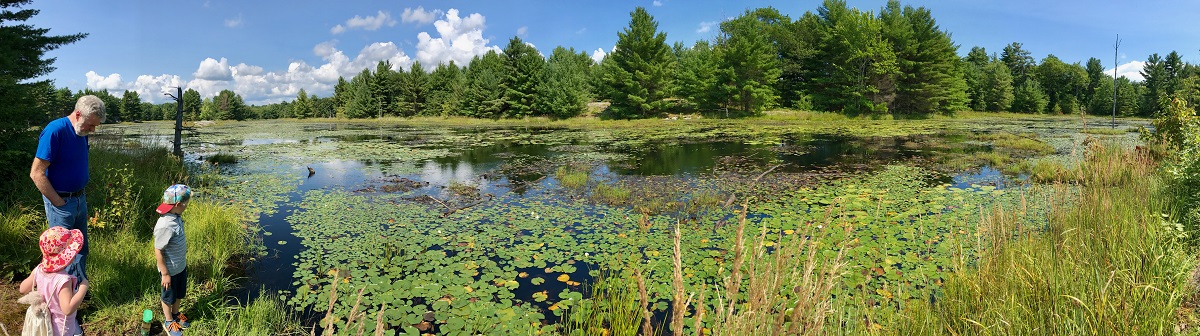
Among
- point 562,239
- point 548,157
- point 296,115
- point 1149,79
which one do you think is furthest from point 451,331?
point 296,115

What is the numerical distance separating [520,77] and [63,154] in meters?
42.7

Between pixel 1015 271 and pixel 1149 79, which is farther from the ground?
pixel 1149 79

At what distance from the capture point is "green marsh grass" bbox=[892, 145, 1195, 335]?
96.0 inches

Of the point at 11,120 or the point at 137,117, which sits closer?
the point at 11,120

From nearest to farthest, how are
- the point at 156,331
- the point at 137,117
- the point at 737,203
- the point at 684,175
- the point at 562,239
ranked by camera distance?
the point at 156,331, the point at 562,239, the point at 737,203, the point at 684,175, the point at 137,117

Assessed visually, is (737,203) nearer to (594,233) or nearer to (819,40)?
(594,233)

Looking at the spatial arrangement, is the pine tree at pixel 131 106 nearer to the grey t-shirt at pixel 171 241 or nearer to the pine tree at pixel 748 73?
the pine tree at pixel 748 73

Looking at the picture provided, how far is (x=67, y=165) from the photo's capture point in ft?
12.2

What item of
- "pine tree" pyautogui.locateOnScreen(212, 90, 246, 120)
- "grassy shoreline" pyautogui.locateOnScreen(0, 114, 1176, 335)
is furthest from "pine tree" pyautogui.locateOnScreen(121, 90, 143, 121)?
Answer: "grassy shoreline" pyautogui.locateOnScreen(0, 114, 1176, 335)

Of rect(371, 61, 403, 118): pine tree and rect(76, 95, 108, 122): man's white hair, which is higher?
rect(371, 61, 403, 118): pine tree

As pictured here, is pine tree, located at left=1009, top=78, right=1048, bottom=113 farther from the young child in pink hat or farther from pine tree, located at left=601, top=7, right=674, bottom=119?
the young child in pink hat

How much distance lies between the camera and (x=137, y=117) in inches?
3046

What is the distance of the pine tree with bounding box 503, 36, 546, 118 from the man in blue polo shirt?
4117 centimetres

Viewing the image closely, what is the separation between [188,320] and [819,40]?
5103 centimetres
